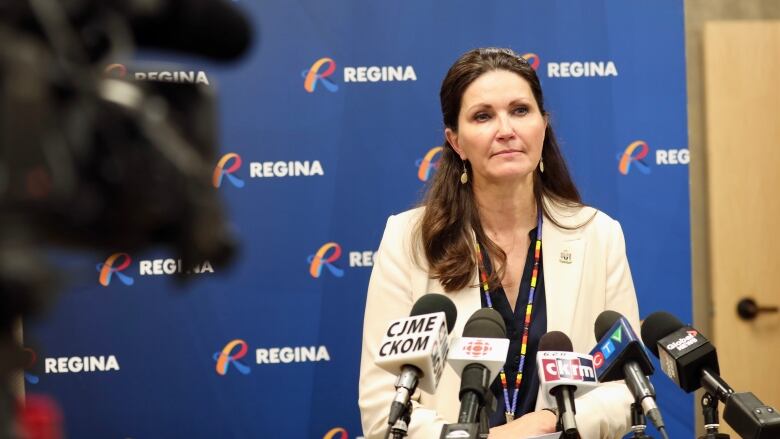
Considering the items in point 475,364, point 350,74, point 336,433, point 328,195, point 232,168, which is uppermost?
point 350,74

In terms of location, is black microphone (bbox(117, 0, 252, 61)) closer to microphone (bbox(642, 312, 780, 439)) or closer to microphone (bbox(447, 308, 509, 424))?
microphone (bbox(447, 308, 509, 424))

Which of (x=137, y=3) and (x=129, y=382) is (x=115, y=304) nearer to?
(x=129, y=382)

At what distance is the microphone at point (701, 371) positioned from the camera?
1844 mm

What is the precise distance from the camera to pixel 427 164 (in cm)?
424

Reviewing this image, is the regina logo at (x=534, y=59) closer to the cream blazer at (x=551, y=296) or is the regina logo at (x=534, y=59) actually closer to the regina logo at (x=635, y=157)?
the regina logo at (x=635, y=157)

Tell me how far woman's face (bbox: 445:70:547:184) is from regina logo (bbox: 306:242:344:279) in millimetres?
1169

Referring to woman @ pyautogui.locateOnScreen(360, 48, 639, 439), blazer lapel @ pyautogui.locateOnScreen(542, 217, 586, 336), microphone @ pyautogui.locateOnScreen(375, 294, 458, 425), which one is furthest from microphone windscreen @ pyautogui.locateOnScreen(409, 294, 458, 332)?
blazer lapel @ pyautogui.locateOnScreen(542, 217, 586, 336)

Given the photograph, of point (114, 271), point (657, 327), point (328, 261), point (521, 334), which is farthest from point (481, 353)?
point (114, 271)

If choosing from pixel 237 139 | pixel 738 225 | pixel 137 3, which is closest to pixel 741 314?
pixel 738 225

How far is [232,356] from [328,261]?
22.1 inches

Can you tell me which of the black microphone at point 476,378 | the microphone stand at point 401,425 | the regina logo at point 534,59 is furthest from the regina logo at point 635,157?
the microphone stand at point 401,425

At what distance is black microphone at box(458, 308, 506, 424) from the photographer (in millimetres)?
1632

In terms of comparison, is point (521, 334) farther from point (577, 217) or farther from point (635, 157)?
point (635, 157)

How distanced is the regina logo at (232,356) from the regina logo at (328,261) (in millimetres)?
422
